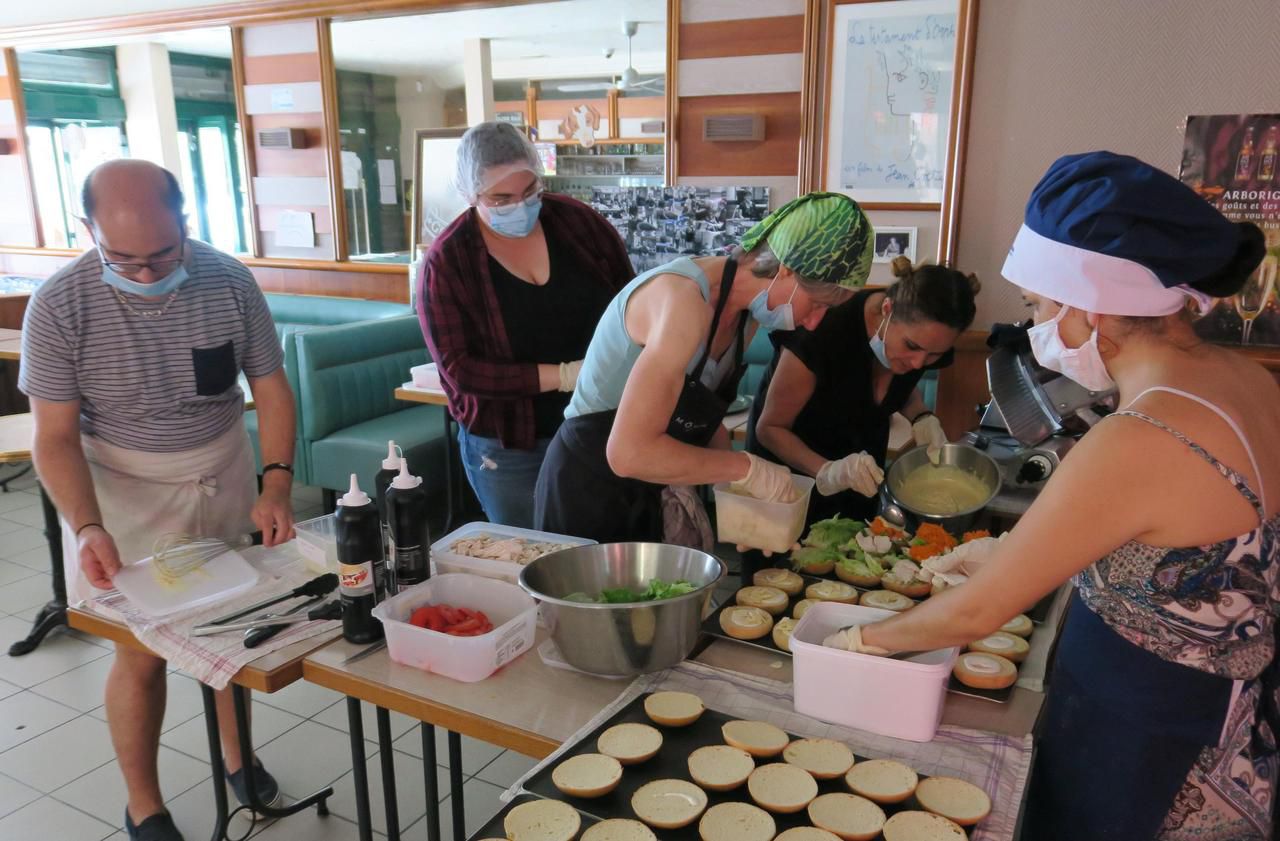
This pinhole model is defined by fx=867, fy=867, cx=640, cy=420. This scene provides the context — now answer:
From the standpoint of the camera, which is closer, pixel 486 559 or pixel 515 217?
pixel 486 559

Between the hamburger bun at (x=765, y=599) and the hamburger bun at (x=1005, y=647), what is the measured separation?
35 centimetres

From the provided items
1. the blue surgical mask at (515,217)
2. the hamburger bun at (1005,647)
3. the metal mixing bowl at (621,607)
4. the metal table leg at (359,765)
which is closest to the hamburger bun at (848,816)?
the metal mixing bowl at (621,607)

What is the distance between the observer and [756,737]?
4.24ft

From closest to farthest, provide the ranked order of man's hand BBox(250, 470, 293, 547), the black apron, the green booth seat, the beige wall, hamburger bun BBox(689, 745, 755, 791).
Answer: hamburger bun BBox(689, 745, 755, 791) < the black apron < man's hand BBox(250, 470, 293, 547) < the beige wall < the green booth seat

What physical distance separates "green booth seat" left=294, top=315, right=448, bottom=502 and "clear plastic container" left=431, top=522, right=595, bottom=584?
2216 millimetres

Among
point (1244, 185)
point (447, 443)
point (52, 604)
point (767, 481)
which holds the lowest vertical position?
point (52, 604)

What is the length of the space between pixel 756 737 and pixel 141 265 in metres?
1.68

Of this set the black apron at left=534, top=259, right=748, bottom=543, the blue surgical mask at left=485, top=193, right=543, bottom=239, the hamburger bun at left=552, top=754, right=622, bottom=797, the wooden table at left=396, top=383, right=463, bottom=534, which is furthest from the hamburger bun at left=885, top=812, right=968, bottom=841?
the wooden table at left=396, top=383, right=463, bottom=534

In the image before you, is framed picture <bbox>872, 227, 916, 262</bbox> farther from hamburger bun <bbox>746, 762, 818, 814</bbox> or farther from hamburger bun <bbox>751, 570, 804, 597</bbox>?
hamburger bun <bbox>746, 762, 818, 814</bbox>

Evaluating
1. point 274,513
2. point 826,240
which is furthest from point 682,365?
point 274,513

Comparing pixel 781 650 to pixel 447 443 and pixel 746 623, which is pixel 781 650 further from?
pixel 447 443

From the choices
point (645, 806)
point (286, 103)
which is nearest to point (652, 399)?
point (645, 806)

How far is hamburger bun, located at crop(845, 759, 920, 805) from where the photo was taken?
117 cm

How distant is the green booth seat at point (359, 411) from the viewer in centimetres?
436
